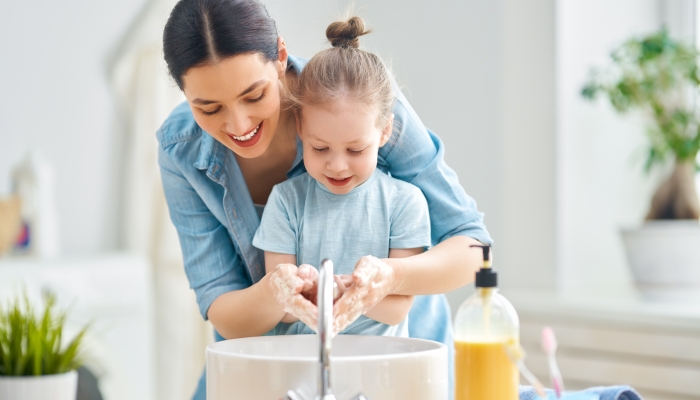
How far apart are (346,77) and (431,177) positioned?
19 centimetres

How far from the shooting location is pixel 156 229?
2451mm

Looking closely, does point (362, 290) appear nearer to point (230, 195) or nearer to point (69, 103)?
point (230, 195)

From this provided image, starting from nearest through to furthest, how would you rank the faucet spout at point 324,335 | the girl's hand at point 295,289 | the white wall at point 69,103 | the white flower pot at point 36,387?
the faucet spout at point 324,335 < the girl's hand at point 295,289 < the white flower pot at point 36,387 < the white wall at point 69,103

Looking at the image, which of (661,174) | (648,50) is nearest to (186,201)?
(648,50)

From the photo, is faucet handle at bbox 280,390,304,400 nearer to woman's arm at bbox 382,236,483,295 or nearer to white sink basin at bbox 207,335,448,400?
white sink basin at bbox 207,335,448,400

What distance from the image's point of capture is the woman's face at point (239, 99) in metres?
0.90

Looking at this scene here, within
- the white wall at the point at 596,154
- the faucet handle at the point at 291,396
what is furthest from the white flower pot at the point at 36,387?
the white wall at the point at 596,154

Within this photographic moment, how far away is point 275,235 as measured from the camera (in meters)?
0.95

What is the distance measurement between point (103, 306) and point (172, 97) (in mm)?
694

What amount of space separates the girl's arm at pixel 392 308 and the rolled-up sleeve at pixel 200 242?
0.82ft

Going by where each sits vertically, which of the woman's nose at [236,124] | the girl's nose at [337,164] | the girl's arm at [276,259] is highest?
the woman's nose at [236,124]

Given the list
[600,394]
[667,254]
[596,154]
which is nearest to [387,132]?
[600,394]

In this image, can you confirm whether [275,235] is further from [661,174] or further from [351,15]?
[661,174]

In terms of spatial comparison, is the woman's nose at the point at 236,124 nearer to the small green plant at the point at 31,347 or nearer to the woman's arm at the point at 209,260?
the woman's arm at the point at 209,260
